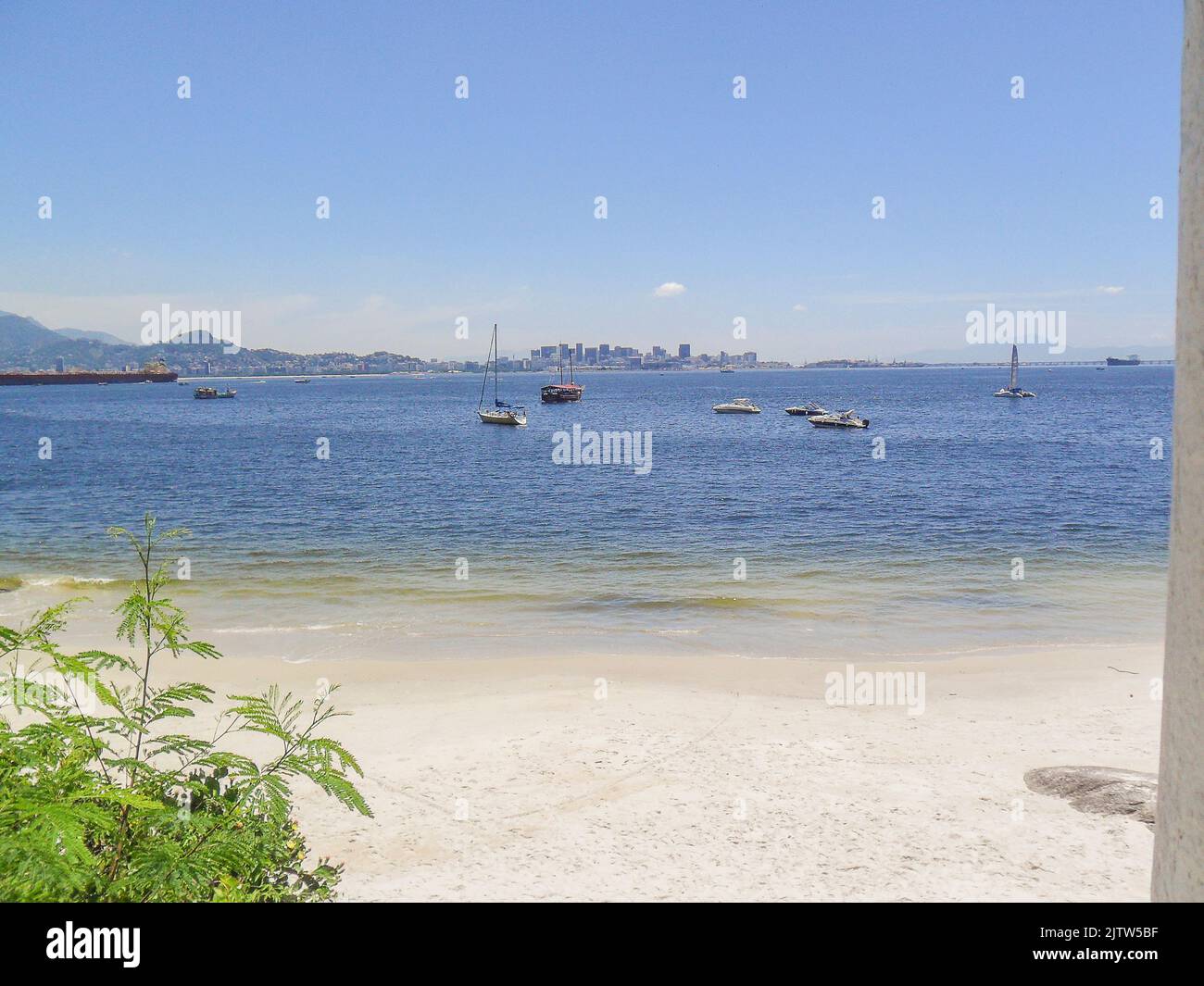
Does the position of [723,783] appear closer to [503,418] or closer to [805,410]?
[503,418]

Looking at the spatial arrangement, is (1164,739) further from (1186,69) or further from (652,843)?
(652,843)

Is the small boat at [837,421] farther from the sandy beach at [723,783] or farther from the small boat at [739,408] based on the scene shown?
the sandy beach at [723,783]

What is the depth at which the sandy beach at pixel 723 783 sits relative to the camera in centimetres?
856

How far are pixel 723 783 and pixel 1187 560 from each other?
30.3 feet

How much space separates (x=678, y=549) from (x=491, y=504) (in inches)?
587

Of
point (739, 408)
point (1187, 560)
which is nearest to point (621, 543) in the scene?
point (1187, 560)

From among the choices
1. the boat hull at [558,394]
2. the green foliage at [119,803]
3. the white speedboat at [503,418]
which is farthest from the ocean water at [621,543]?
the boat hull at [558,394]

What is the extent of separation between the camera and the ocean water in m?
21.0

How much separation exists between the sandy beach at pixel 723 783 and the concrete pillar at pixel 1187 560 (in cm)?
603

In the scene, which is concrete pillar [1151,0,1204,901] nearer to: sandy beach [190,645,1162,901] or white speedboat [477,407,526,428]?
sandy beach [190,645,1162,901]

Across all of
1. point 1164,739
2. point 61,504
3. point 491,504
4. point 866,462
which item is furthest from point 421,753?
point 866,462

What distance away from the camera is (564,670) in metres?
17.2

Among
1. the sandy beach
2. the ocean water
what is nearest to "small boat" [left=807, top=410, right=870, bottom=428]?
the ocean water

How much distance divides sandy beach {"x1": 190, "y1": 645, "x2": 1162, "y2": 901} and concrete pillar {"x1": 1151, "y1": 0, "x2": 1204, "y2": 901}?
237 inches
